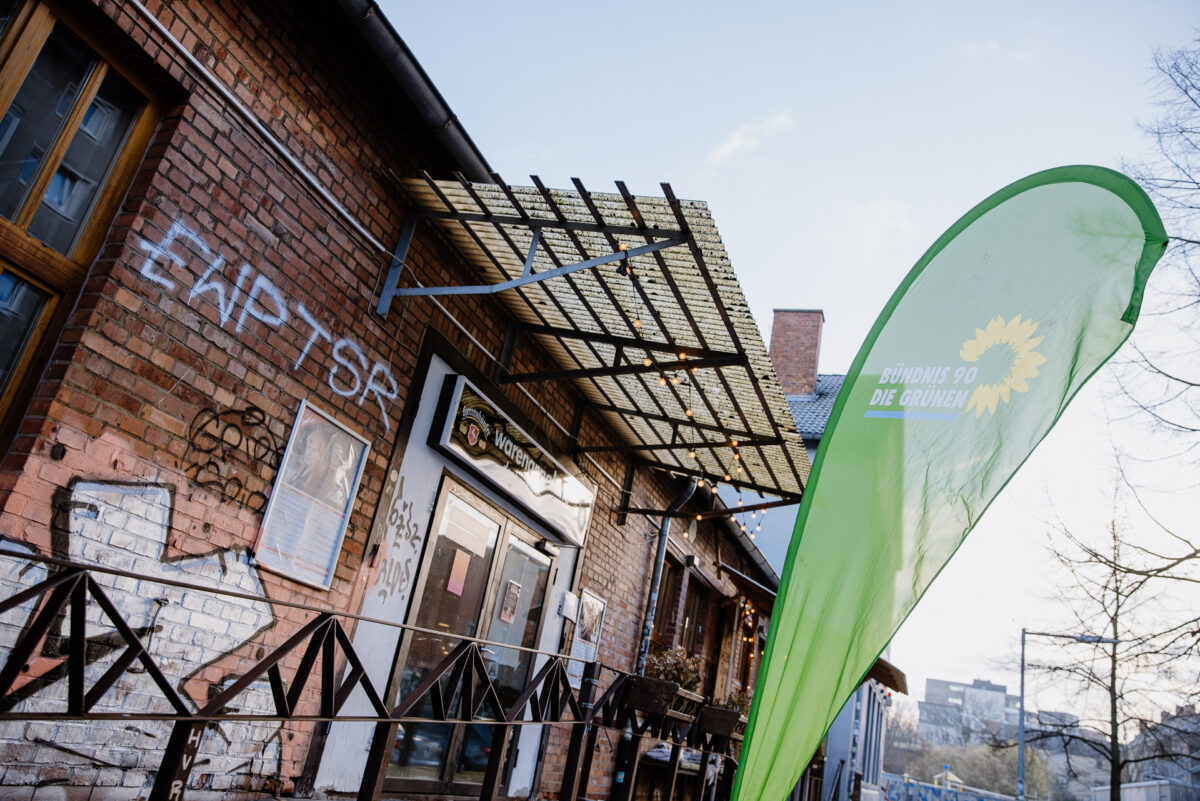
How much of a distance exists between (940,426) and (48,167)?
3.73 meters

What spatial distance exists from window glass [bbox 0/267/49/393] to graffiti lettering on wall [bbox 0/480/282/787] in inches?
23.0

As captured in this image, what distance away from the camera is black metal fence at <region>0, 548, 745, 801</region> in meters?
2.28

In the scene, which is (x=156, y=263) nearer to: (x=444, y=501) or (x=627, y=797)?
(x=444, y=501)

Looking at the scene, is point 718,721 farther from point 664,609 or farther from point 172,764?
point 172,764

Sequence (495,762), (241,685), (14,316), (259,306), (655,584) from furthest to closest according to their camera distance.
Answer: (655,584) → (259,306) → (495,762) → (14,316) → (241,685)

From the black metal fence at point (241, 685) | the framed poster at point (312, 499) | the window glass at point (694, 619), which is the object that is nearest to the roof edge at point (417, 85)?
the framed poster at point (312, 499)

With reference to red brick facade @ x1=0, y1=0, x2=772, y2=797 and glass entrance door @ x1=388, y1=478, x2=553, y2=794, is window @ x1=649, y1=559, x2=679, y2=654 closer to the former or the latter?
glass entrance door @ x1=388, y1=478, x2=553, y2=794

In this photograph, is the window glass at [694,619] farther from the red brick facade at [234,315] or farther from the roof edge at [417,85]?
the roof edge at [417,85]

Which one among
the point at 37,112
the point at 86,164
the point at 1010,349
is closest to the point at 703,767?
the point at 1010,349

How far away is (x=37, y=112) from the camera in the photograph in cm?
329

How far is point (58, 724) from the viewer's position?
130 inches

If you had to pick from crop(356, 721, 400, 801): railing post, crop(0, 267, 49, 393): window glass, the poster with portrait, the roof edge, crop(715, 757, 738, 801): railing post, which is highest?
the roof edge

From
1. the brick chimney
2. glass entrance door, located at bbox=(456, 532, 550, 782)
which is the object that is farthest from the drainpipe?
the brick chimney

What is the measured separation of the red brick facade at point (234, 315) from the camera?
11.0 feet
